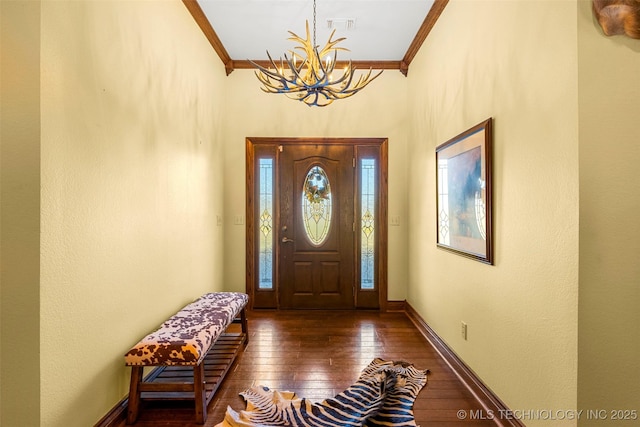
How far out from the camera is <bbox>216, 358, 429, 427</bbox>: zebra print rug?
6.00 ft

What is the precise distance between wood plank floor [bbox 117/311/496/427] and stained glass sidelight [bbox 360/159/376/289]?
481 millimetres

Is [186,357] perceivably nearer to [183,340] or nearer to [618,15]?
[183,340]

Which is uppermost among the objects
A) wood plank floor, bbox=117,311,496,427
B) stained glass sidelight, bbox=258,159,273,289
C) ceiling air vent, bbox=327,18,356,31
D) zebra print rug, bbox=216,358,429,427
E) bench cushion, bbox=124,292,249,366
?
ceiling air vent, bbox=327,18,356,31

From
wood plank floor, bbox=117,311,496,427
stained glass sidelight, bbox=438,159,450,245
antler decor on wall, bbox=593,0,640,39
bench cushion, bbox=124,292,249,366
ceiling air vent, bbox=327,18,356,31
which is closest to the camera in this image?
antler decor on wall, bbox=593,0,640,39

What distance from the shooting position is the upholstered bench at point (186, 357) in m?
1.79

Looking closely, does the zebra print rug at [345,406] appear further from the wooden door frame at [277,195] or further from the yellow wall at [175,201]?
the wooden door frame at [277,195]

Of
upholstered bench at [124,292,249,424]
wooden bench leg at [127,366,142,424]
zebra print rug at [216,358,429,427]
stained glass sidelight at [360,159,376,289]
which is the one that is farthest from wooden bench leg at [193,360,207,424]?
stained glass sidelight at [360,159,376,289]

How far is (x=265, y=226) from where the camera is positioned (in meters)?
4.00

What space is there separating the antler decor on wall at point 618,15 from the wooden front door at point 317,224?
2.81 m

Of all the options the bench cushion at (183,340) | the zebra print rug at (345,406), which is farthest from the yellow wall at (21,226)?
the zebra print rug at (345,406)

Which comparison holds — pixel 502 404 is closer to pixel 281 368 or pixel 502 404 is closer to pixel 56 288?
pixel 281 368

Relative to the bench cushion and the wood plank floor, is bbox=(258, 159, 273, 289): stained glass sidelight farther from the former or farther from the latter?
the bench cushion

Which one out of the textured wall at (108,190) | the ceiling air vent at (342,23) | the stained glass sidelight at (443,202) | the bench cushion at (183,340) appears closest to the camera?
the textured wall at (108,190)

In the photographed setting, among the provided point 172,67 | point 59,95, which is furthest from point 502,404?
point 172,67
